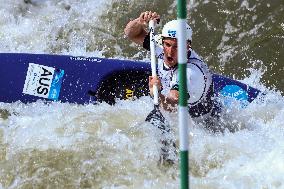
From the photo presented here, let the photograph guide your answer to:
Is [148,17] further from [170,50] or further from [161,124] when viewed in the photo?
[161,124]

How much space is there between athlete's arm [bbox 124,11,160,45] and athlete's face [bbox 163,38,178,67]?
0.60m

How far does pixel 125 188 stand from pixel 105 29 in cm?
434

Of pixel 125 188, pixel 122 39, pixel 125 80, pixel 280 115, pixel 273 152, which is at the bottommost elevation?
pixel 125 188

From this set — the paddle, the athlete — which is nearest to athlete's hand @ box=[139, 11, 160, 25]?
the athlete

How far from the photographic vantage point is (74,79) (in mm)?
5723

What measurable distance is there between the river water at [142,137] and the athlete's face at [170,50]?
42 centimetres

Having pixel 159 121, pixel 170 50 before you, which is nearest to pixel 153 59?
pixel 170 50

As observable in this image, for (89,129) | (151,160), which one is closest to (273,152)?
(151,160)

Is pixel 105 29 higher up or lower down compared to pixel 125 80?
higher up

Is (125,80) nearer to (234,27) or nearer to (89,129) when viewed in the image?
(89,129)

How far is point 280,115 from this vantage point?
205 inches

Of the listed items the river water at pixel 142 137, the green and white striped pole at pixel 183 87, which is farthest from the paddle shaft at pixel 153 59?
the green and white striped pole at pixel 183 87

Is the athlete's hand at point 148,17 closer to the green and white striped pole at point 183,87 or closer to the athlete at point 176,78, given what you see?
the athlete at point 176,78

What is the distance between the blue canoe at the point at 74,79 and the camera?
5590mm
